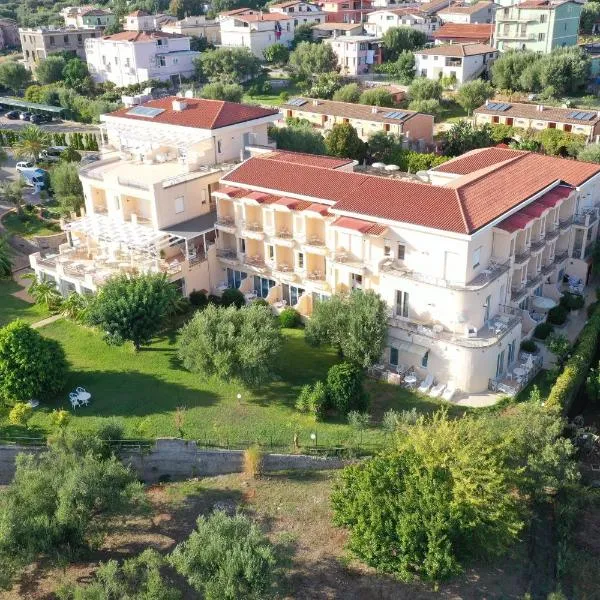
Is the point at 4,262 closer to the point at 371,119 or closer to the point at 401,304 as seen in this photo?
the point at 401,304

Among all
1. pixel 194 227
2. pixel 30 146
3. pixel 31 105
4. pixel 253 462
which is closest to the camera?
pixel 253 462

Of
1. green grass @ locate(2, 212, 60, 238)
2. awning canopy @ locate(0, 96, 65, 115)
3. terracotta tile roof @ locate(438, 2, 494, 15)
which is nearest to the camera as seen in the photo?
green grass @ locate(2, 212, 60, 238)

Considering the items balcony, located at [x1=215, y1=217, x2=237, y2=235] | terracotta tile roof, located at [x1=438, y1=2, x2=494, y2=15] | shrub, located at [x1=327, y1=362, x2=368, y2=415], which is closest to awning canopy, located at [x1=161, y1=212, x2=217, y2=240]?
balcony, located at [x1=215, y1=217, x2=237, y2=235]

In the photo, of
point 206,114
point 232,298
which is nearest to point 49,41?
point 206,114

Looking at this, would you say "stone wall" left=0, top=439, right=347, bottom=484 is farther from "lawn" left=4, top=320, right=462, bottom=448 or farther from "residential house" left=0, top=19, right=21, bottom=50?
"residential house" left=0, top=19, right=21, bottom=50

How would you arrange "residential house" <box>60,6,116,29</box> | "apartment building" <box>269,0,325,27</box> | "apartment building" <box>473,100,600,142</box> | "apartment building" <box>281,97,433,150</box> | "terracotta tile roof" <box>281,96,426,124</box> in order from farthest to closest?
1. "residential house" <box>60,6,116,29</box>
2. "apartment building" <box>269,0,325,27</box>
3. "terracotta tile roof" <box>281,96,426,124</box>
4. "apartment building" <box>281,97,433,150</box>
5. "apartment building" <box>473,100,600,142</box>

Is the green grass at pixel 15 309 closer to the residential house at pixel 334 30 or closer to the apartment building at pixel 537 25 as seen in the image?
the apartment building at pixel 537 25

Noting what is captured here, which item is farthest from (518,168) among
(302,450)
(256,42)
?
(256,42)
